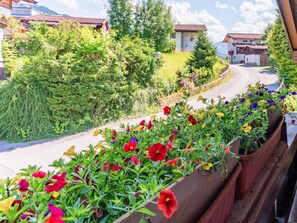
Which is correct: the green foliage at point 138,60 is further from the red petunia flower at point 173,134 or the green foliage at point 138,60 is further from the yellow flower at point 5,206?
the yellow flower at point 5,206

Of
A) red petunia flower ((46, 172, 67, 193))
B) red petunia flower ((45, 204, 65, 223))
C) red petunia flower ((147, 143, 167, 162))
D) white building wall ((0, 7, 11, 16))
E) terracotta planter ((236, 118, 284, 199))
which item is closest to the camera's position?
red petunia flower ((45, 204, 65, 223))

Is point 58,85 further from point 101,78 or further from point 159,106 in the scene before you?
point 159,106

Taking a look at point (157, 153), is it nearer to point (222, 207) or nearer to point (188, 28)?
point (222, 207)

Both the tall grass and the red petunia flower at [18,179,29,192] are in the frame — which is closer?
the red petunia flower at [18,179,29,192]

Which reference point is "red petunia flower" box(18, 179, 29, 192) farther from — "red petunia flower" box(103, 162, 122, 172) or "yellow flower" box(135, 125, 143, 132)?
"yellow flower" box(135, 125, 143, 132)

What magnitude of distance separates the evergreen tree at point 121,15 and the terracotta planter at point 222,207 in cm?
883

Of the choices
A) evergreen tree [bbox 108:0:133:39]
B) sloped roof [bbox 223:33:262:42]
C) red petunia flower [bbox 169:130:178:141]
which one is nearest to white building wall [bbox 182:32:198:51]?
sloped roof [bbox 223:33:262:42]

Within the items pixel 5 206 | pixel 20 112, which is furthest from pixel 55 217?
pixel 20 112

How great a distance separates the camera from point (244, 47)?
18.9 meters

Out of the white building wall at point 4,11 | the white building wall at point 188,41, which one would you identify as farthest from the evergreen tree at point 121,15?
the white building wall at point 188,41

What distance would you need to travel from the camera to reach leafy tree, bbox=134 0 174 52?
934cm

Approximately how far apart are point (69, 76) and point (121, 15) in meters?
5.60

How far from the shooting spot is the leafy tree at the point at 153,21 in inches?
368

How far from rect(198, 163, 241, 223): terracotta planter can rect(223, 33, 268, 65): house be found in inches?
712
